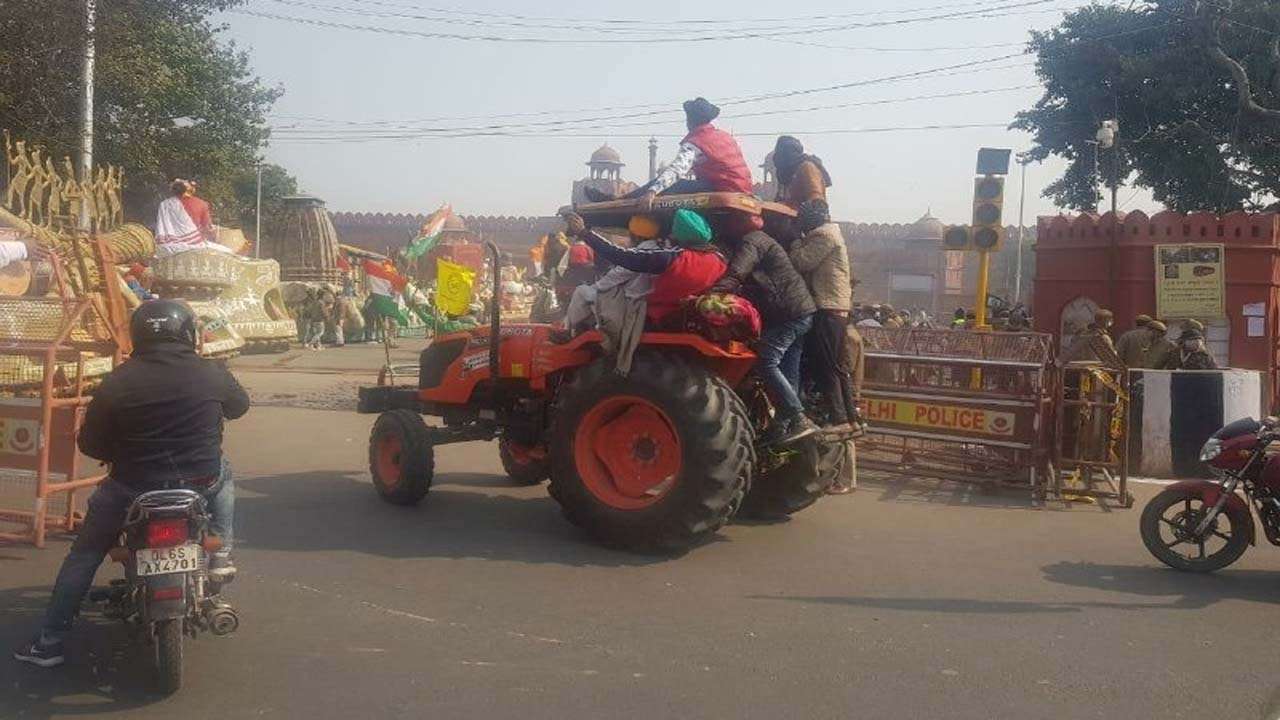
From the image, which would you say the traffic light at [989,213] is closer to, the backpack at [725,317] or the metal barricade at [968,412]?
the metal barricade at [968,412]

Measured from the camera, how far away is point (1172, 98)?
28.7 metres

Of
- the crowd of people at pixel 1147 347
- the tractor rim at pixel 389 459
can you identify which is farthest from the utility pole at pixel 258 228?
the tractor rim at pixel 389 459

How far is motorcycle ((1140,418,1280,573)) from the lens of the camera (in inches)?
264

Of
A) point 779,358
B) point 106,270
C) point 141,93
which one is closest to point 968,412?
point 779,358

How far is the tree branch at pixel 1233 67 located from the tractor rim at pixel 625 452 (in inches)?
965

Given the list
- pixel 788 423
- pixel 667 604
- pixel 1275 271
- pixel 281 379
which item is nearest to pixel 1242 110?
pixel 1275 271

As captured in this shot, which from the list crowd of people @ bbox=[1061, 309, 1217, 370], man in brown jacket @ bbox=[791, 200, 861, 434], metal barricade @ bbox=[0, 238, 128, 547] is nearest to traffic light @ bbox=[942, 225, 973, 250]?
crowd of people @ bbox=[1061, 309, 1217, 370]

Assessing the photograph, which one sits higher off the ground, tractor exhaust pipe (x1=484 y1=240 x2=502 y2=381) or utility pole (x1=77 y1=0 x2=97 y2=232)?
utility pole (x1=77 y1=0 x2=97 y2=232)

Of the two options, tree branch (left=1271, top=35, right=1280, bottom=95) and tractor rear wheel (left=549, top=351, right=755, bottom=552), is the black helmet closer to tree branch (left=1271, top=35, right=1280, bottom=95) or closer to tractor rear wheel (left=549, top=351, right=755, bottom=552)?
tractor rear wheel (left=549, top=351, right=755, bottom=552)

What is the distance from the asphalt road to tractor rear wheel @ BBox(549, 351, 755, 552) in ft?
0.78

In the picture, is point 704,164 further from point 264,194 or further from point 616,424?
point 264,194

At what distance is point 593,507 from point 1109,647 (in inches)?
120

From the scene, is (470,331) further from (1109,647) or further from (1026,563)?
(1109,647)

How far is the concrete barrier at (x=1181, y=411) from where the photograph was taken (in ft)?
33.8
